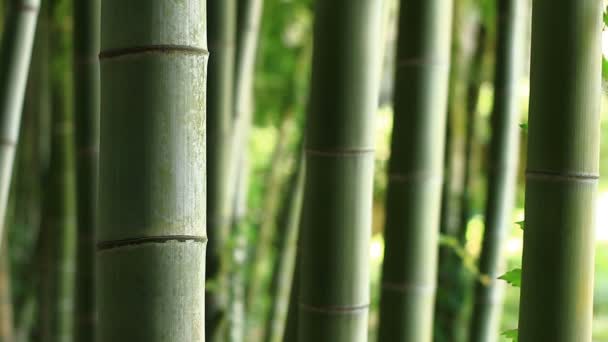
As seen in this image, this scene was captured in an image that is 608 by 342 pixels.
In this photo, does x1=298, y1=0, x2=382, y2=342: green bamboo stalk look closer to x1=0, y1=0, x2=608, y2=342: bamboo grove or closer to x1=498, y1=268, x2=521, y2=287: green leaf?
x1=0, y1=0, x2=608, y2=342: bamboo grove

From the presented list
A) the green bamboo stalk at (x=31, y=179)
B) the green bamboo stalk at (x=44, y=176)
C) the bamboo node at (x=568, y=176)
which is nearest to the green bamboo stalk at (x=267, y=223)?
the green bamboo stalk at (x=44, y=176)

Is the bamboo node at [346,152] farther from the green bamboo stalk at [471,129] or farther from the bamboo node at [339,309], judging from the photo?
the green bamboo stalk at [471,129]

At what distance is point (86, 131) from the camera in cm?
171

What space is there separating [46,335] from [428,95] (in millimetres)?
2116

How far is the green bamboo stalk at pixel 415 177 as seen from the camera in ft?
4.04

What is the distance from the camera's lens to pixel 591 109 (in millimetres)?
784

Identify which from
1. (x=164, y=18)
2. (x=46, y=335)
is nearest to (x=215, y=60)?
(x=164, y=18)

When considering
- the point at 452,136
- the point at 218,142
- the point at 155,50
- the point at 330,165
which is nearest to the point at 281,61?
the point at 452,136

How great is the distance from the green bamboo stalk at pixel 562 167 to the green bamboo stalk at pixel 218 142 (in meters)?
0.74

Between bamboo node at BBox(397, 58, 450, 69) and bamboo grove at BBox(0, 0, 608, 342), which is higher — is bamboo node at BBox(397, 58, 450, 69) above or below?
above

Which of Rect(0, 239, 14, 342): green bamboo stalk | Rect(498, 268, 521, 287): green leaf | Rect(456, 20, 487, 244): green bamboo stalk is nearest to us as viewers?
Rect(498, 268, 521, 287): green leaf

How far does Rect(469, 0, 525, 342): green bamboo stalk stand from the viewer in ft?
5.54

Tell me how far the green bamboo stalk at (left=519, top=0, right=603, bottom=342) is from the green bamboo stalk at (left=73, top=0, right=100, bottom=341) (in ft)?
3.55

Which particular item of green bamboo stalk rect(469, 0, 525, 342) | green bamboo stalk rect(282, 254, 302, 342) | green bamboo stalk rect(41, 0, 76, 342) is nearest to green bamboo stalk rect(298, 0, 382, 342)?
green bamboo stalk rect(282, 254, 302, 342)
